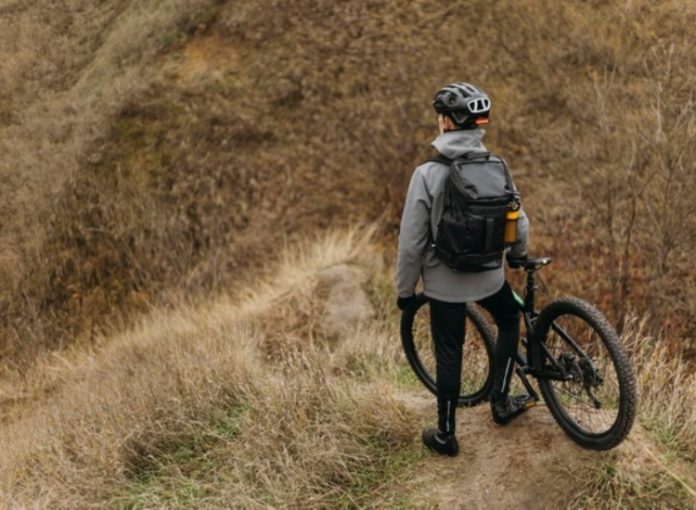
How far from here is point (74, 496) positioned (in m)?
5.65

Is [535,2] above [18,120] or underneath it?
above

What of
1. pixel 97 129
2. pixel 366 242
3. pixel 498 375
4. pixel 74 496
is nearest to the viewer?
pixel 498 375

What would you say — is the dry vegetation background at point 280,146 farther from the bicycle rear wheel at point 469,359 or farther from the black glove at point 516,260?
the black glove at point 516,260

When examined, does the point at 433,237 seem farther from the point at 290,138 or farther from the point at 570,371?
the point at 290,138

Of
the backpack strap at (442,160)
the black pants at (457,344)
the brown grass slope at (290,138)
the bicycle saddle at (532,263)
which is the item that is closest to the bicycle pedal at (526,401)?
the black pants at (457,344)

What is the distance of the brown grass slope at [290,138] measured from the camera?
13.5 metres

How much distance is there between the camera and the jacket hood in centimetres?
438

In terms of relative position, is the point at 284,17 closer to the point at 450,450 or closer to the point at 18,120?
the point at 18,120

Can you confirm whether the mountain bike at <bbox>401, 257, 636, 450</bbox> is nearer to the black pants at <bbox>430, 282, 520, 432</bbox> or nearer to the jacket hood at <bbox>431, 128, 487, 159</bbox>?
the black pants at <bbox>430, 282, 520, 432</bbox>

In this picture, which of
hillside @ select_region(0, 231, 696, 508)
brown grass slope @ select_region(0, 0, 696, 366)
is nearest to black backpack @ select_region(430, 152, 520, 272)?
hillside @ select_region(0, 231, 696, 508)

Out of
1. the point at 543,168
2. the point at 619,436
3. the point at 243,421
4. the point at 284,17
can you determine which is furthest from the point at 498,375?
the point at 284,17

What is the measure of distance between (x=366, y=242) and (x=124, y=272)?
5733 millimetres

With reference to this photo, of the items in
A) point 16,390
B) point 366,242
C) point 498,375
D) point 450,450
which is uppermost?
point 498,375

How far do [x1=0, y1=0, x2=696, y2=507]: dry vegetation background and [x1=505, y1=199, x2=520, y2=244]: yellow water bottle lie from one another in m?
5.01
